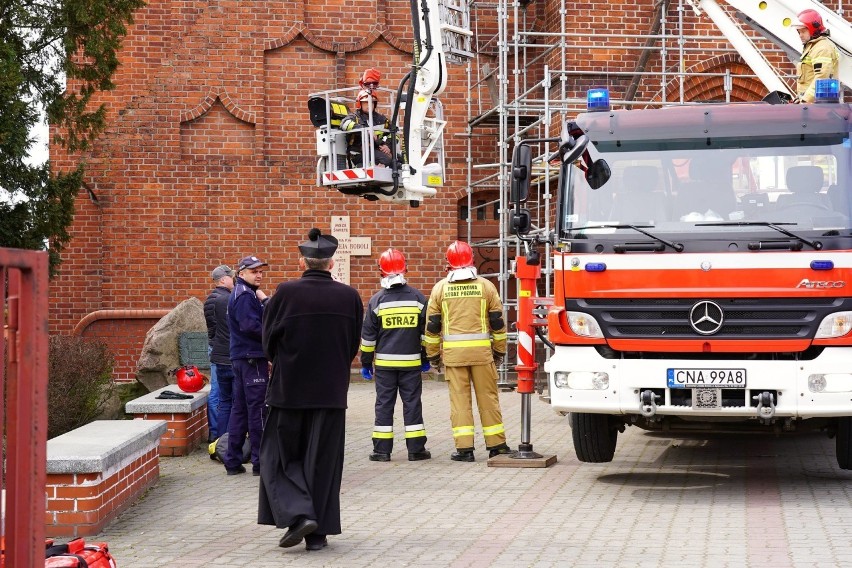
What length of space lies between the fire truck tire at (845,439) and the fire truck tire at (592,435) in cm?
179

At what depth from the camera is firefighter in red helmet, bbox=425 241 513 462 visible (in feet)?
36.7

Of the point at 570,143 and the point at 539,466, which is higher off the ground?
the point at 570,143

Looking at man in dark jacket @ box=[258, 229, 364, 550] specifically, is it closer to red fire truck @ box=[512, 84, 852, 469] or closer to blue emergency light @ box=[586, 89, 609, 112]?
red fire truck @ box=[512, 84, 852, 469]

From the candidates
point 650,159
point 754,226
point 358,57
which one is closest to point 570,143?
point 650,159

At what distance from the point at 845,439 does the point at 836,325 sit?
1075 millimetres

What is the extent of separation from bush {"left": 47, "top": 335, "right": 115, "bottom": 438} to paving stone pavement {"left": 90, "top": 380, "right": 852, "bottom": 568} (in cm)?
97

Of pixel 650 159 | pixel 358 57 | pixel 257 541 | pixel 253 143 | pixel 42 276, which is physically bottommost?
pixel 257 541

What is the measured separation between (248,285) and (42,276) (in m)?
6.71

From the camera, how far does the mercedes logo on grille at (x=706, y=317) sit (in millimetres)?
9047

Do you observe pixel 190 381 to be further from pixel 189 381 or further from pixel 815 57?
pixel 815 57

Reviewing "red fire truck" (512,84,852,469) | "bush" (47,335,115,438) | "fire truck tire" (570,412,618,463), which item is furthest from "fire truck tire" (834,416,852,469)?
"bush" (47,335,115,438)

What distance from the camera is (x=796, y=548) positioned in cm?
718

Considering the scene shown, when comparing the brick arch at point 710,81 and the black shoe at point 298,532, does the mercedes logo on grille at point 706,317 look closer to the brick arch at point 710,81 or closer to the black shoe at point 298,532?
the black shoe at point 298,532

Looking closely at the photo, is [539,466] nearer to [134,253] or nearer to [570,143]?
[570,143]
